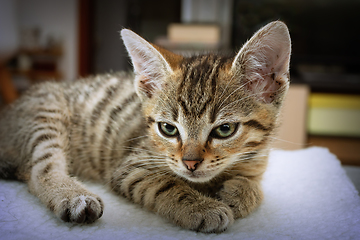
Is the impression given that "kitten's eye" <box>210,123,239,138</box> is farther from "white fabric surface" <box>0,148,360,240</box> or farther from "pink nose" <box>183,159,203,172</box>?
"white fabric surface" <box>0,148,360,240</box>

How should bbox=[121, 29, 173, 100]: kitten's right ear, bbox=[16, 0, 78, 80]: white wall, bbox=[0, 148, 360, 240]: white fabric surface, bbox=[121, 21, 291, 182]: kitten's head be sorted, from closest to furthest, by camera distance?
1. bbox=[0, 148, 360, 240]: white fabric surface
2. bbox=[121, 21, 291, 182]: kitten's head
3. bbox=[121, 29, 173, 100]: kitten's right ear
4. bbox=[16, 0, 78, 80]: white wall

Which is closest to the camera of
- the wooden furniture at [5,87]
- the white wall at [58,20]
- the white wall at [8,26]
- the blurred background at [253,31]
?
the blurred background at [253,31]

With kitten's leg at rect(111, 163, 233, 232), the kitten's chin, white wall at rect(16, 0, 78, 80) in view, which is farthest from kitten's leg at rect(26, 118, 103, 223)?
white wall at rect(16, 0, 78, 80)

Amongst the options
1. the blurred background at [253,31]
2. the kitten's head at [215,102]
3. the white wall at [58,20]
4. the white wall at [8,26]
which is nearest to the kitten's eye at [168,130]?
the kitten's head at [215,102]

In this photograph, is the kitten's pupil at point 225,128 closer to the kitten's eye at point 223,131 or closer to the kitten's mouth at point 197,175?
the kitten's eye at point 223,131

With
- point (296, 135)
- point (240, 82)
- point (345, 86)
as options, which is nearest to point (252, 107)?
point (240, 82)

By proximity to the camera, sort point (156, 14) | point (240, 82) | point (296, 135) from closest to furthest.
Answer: point (240, 82), point (296, 135), point (156, 14)

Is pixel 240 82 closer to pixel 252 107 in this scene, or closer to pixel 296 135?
pixel 252 107
